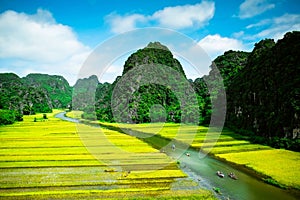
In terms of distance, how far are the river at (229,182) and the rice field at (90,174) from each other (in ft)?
4.33

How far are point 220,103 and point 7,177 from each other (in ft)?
195

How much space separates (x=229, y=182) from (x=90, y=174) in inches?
472

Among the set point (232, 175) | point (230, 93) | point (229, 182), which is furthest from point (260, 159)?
point (230, 93)

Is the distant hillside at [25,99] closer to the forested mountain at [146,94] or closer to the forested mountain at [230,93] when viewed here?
the forested mountain at [230,93]

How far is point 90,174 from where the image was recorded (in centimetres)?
2373

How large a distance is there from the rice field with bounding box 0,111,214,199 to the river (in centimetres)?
132

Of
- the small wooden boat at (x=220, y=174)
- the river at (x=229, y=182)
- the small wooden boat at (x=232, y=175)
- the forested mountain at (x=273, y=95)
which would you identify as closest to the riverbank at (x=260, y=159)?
the river at (x=229, y=182)

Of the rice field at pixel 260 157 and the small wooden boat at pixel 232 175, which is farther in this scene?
the small wooden boat at pixel 232 175

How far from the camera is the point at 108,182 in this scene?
70.7 ft

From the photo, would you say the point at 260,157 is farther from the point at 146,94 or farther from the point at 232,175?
the point at 146,94

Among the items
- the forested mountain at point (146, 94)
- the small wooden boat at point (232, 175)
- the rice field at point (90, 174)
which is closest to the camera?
the rice field at point (90, 174)

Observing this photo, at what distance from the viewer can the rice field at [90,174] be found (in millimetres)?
Answer: 18906

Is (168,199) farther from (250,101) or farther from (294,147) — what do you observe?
(250,101)

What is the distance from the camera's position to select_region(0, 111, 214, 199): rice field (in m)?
18.9
